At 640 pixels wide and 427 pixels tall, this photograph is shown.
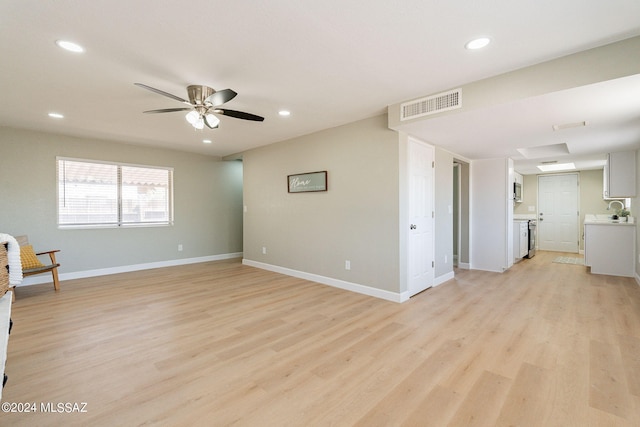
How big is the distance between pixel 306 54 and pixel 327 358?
2.43 meters

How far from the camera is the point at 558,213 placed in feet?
24.8

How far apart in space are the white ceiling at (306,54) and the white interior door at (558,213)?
4.35 metres

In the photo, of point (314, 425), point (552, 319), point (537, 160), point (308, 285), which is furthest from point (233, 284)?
point (537, 160)

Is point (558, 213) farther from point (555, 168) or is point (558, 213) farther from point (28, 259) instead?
point (28, 259)

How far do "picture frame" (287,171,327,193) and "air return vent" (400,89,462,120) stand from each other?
1607mm

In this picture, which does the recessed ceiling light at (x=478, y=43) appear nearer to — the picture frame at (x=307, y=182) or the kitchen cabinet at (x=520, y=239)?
the picture frame at (x=307, y=182)

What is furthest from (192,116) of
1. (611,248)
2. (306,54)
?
(611,248)

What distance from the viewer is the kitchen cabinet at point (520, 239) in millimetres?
6043

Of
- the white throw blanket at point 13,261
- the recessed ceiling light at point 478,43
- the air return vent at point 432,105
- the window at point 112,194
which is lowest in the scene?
the white throw blanket at point 13,261

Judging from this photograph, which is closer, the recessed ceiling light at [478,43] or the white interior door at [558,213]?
the recessed ceiling light at [478,43]

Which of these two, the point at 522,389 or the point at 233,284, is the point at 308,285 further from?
the point at 522,389

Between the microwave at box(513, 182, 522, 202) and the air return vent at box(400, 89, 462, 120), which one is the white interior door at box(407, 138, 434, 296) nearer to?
the air return vent at box(400, 89, 462, 120)

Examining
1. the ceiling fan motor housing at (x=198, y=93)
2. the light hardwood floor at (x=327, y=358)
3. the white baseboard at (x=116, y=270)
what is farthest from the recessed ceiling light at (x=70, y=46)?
the white baseboard at (x=116, y=270)

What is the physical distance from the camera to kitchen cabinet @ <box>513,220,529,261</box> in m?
6.04
